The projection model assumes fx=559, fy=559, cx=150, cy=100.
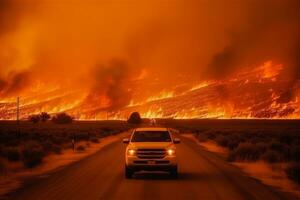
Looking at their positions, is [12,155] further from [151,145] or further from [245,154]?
[151,145]

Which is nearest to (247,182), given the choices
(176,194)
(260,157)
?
(176,194)

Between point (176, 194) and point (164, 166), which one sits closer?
point (176, 194)

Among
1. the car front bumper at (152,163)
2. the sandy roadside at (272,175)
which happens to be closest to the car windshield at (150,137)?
the car front bumper at (152,163)

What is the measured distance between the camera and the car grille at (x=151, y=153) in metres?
20.0

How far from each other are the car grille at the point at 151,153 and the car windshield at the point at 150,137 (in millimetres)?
912

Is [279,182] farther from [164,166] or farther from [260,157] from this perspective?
[260,157]

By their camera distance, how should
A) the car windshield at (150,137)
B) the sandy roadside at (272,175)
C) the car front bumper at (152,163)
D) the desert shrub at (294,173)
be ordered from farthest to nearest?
1. the car windshield at (150,137)
2. the desert shrub at (294,173)
3. the car front bumper at (152,163)
4. the sandy roadside at (272,175)

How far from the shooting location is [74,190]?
16.4 m

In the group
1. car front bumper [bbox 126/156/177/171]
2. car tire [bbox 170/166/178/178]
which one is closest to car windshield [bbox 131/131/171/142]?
car front bumper [bbox 126/156/177/171]

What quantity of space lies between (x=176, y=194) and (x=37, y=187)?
4.78 metres

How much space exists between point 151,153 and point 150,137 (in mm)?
1558

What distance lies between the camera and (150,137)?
2147 cm

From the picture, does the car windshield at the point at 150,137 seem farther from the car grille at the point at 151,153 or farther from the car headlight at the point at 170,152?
the car grille at the point at 151,153

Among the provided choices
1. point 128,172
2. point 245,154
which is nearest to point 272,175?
point 128,172
